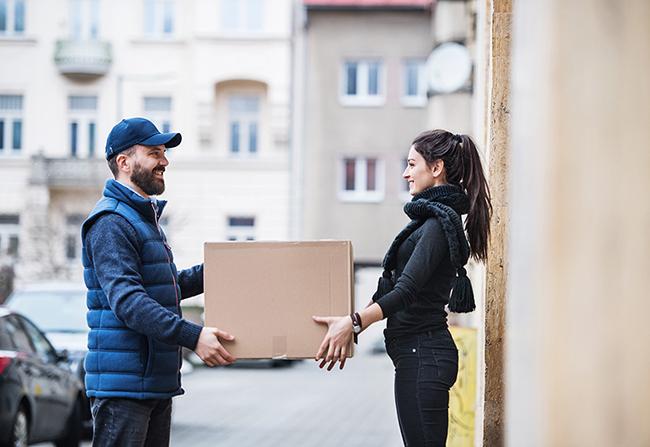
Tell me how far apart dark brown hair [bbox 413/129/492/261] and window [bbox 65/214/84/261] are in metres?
40.5

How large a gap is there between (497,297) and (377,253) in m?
39.4

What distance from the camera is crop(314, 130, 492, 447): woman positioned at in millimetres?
5566

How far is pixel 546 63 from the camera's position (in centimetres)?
342

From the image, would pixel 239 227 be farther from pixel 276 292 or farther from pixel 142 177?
pixel 276 292

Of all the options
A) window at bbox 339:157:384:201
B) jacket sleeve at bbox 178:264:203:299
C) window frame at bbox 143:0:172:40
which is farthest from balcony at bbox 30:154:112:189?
jacket sleeve at bbox 178:264:203:299

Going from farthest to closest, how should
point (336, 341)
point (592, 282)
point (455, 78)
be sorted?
point (455, 78) → point (336, 341) → point (592, 282)

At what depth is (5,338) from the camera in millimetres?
13133

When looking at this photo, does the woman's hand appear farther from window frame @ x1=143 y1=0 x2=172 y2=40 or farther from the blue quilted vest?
window frame @ x1=143 y1=0 x2=172 y2=40

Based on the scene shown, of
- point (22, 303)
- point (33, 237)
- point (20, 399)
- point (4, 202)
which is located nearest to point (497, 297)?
point (20, 399)

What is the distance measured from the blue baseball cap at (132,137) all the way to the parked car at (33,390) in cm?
666

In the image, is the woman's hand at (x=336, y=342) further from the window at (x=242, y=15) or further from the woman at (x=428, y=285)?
the window at (x=242, y=15)

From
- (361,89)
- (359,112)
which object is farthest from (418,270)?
(361,89)

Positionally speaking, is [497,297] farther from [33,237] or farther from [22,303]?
[33,237]

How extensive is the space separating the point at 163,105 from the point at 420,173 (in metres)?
42.2
